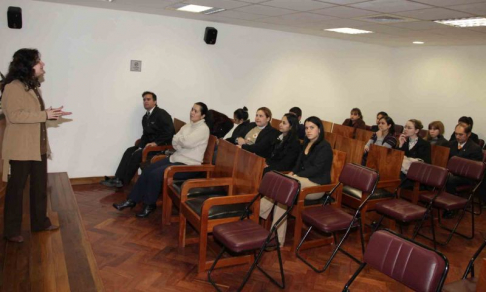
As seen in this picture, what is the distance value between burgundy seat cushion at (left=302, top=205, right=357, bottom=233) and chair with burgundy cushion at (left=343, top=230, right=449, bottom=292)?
1.06m

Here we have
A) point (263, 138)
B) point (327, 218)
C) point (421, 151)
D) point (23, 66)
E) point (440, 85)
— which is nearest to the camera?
point (23, 66)

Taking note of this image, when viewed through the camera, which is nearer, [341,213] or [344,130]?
[341,213]

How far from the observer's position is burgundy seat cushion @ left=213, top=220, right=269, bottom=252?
2910 mm

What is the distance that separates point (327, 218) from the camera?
11.7 feet

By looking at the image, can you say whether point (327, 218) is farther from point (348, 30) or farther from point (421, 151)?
point (348, 30)

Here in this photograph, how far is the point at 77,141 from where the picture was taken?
573cm

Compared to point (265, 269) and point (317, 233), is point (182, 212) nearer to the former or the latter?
point (265, 269)

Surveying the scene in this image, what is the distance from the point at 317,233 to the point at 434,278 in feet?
7.76

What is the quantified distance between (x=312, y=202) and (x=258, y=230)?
108 cm

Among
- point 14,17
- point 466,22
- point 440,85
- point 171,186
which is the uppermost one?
point 466,22

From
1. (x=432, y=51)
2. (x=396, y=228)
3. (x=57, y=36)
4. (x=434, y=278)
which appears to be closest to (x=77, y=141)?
(x=57, y=36)

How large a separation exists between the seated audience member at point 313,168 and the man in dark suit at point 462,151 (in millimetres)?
2302

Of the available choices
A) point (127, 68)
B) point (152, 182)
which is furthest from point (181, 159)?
point (127, 68)

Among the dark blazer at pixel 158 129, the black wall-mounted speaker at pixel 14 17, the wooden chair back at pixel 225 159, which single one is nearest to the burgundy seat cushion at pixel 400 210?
the wooden chair back at pixel 225 159
